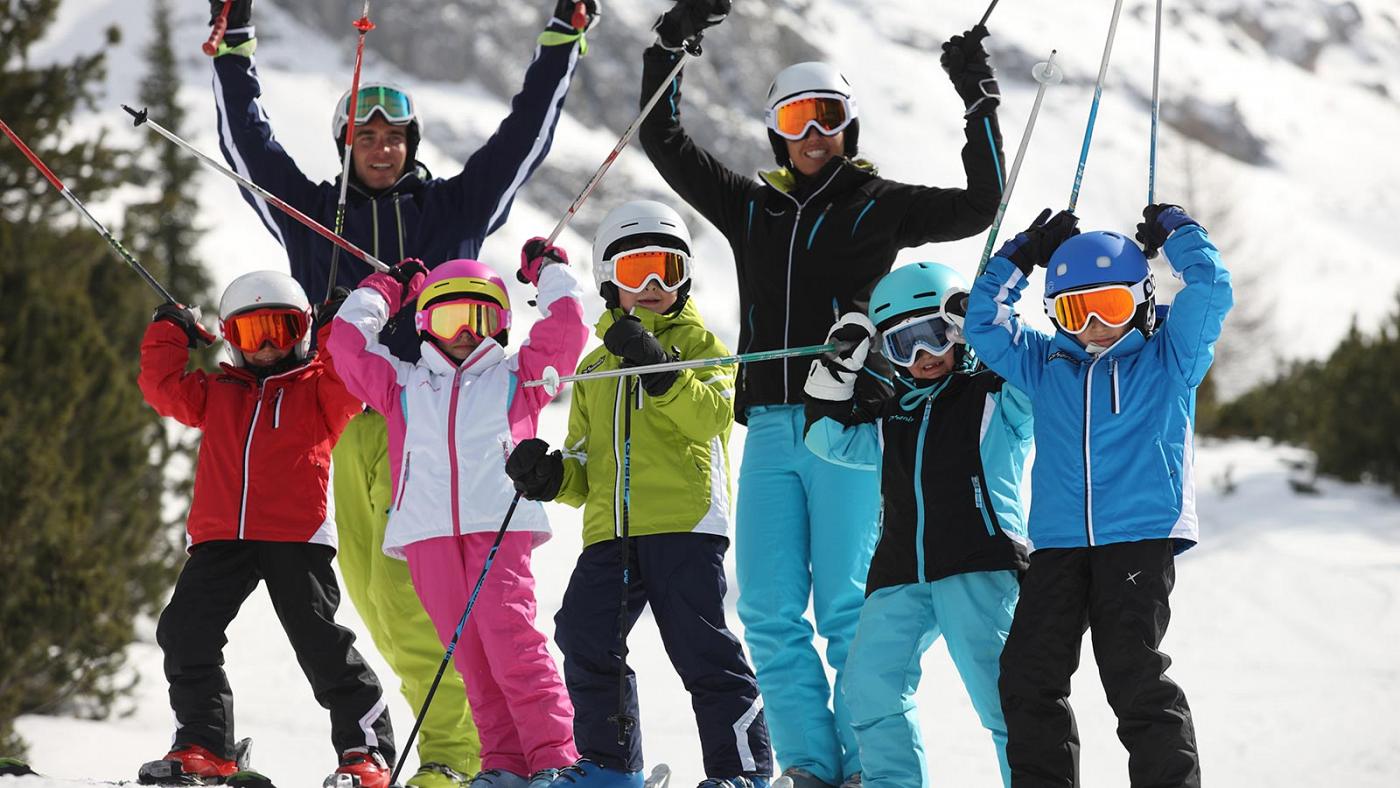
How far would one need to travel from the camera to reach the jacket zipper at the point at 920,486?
498 cm

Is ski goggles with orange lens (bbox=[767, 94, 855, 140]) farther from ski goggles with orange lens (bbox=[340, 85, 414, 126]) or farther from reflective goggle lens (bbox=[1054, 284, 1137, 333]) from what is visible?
ski goggles with orange lens (bbox=[340, 85, 414, 126])

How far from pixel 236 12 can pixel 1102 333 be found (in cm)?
374

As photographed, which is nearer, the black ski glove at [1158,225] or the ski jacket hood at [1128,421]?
the ski jacket hood at [1128,421]

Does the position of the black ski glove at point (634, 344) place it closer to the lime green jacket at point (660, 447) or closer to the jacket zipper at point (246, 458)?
the lime green jacket at point (660, 447)

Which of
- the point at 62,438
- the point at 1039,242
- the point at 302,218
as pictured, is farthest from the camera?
the point at 62,438

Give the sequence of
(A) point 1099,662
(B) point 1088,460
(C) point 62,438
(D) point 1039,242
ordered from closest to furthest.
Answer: (A) point 1099,662 → (B) point 1088,460 → (D) point 1039,242 → (C) point 62,438

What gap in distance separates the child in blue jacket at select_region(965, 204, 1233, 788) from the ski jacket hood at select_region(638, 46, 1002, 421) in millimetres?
603

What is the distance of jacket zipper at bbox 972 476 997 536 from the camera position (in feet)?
16.2

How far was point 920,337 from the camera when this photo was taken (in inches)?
206

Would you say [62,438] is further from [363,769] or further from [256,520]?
[363,769]

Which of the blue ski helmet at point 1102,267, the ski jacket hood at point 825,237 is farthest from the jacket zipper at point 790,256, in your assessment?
the blue ski helmet at point 1102,267

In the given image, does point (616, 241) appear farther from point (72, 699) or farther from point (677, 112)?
point (72, 699)

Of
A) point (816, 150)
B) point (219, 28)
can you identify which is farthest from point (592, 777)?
point (219, 28)

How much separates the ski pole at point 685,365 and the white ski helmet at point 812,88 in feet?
3.13
